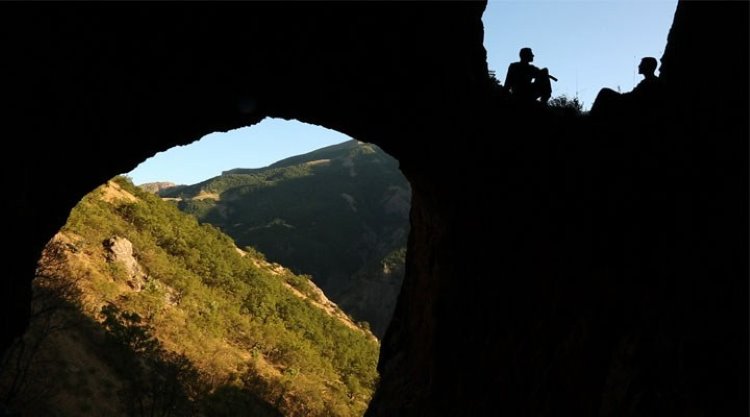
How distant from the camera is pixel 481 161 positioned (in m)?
9.68

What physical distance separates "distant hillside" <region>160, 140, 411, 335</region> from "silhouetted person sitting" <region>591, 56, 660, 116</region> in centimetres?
7120

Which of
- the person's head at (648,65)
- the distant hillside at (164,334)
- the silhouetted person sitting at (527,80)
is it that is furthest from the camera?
the distant hillside at (164,334)

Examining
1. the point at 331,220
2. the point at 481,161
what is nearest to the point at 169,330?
the point at 481,161

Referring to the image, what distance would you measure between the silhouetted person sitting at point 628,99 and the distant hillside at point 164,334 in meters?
16.9

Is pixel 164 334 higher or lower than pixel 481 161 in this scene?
lower

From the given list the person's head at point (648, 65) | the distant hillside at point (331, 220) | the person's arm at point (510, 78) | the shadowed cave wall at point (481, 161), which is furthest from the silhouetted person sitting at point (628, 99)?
the distant hillside at point (331, 220)

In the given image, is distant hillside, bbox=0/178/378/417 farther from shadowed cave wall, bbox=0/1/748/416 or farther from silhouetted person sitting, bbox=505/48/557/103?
silhouetted person sitting, bbox=505/48/557/103

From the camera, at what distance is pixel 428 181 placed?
10.9m

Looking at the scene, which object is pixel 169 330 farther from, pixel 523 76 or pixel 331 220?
pixel 331 220

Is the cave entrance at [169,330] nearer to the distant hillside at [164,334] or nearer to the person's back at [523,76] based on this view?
the distant hillside at [164,334]

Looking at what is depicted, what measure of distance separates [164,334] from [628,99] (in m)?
27.0

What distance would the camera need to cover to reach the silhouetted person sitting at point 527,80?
34.3 feet

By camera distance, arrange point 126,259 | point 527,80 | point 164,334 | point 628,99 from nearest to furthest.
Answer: point 628,99 → point 527,80 → point 164,334 → point 126,259

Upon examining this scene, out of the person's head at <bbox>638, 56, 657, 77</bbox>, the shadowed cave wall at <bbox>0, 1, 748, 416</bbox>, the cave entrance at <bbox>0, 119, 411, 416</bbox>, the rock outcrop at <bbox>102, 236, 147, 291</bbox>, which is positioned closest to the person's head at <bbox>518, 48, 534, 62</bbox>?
the shadowed cave wall at <bbox>0, 1, 748, 416</bbox>
